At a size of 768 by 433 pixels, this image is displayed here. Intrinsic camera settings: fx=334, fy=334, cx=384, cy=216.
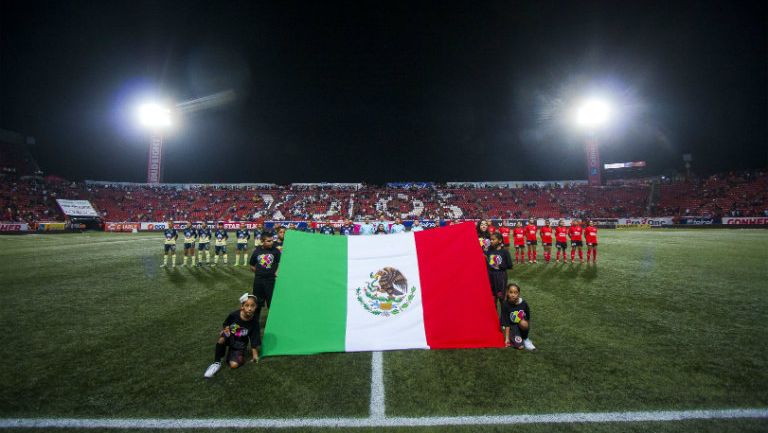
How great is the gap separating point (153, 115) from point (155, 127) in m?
1.59

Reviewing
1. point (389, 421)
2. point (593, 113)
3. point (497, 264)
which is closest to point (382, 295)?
point (389, 421)

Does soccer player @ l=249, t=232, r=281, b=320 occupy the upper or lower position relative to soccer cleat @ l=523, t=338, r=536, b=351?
upper

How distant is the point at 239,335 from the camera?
447 centimetres

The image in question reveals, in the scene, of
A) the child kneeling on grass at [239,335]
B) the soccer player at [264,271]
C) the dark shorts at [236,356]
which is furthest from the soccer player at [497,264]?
the dark shorts at [236,356]

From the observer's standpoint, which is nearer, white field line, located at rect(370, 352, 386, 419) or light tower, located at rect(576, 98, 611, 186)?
white field line, located at rect(370, 352, 386, 419)

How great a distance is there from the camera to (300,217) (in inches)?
1651

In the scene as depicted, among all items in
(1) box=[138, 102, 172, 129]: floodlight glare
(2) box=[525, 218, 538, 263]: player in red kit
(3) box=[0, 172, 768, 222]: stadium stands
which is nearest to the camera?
(2) box=[525, 218, 538, 263]: player in red kit

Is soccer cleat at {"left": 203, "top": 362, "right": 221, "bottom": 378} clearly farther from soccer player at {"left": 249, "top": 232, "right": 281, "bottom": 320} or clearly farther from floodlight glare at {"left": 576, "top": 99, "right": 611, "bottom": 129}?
floodlight glare at {"left": 576, "top": 99, "right": 611, "bottom": 129}

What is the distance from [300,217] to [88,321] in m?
36.0

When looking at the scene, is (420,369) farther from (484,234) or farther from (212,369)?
(484,234)

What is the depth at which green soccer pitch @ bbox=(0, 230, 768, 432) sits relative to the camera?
10.8 ft

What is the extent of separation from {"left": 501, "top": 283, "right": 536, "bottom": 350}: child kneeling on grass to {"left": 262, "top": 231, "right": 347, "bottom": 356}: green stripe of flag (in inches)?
93.2

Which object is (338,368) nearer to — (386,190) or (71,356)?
(71,356)

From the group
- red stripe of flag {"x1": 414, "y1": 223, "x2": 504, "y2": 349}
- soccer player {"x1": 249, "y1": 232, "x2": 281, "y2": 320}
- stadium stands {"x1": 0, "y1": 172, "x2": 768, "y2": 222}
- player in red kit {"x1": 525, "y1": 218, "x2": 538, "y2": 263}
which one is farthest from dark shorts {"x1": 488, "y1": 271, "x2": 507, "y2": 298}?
stadium stands {"x1": 0, "y1": 172, "x2": 768, "y2": 222}
